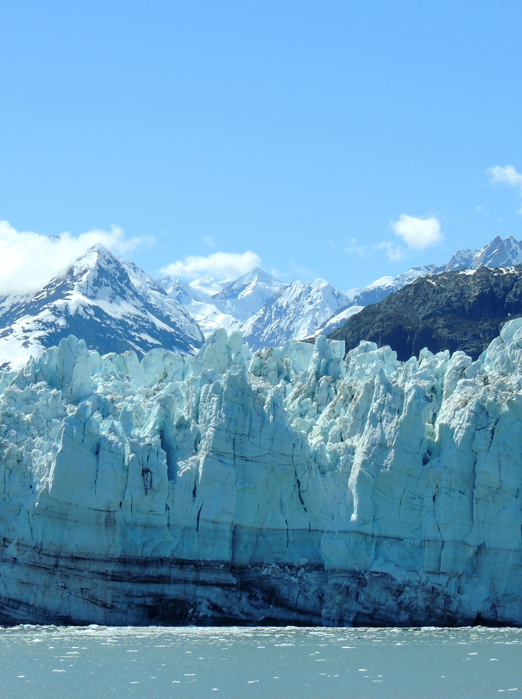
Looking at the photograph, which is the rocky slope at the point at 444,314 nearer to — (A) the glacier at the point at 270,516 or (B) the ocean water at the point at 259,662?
(A) the glacier at the point at 270,516

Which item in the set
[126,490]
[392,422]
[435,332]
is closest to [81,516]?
[126,490]

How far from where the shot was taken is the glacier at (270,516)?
43219mm

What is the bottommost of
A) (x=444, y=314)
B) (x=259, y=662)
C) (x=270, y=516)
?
(x=259, y=662)

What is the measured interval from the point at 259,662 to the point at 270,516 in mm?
9693

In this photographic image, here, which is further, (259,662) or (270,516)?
(270,516)

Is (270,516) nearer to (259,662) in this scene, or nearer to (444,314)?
(259,662)

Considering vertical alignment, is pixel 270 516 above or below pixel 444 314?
below

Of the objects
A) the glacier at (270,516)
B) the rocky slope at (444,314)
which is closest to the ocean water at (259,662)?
the glacier at (270,516)

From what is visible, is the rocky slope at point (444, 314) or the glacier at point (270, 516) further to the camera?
the rocky slope at point (444, 314)

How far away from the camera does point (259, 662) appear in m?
35.7

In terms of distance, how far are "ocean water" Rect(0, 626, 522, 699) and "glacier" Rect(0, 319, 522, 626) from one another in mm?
1452

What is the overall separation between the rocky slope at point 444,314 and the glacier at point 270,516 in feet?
195

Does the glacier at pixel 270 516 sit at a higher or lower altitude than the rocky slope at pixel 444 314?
lower

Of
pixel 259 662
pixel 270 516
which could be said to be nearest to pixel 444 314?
pixel 270 516
